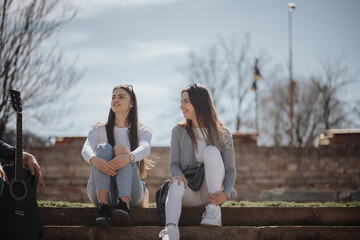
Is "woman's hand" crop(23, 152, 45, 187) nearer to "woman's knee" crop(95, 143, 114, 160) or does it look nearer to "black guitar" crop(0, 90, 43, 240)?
"black guitar" crop(0, 90, 43, 240)

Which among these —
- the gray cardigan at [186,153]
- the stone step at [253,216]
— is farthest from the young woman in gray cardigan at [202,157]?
the stone step at [253,216]

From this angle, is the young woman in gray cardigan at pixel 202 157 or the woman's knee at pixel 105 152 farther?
the woman's knee at pixel 105 152

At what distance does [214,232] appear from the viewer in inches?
150

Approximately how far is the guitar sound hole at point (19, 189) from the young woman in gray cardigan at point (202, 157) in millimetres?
1165

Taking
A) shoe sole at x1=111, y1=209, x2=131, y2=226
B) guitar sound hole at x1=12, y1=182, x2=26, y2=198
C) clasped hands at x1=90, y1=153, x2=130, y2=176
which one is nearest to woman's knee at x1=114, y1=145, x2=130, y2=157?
clasped hands at x1=90, y1=153, x2=130, y2=176

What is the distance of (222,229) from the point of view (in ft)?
12.5

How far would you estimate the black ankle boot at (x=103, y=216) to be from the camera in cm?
367

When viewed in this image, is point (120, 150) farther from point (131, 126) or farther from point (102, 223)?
point (102, 223)

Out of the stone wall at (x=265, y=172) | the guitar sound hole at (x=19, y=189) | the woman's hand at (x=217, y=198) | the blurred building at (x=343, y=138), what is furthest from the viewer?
the blurred building at (x=343, y=138)

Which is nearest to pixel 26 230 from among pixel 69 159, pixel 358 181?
pixel 69 159

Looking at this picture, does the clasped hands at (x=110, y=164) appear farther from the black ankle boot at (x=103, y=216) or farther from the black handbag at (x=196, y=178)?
the black handbag at (x=196, y=178)

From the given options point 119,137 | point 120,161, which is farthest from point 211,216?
point 119,137

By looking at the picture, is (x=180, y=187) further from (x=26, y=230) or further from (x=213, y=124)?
(x=26, y=230)

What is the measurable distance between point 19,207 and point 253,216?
84.6 inches
